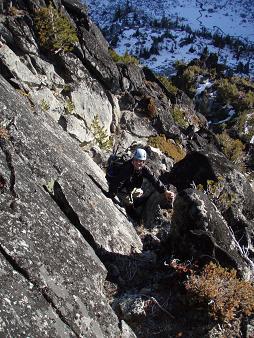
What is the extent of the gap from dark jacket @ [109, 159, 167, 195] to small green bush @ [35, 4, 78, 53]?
13.8m

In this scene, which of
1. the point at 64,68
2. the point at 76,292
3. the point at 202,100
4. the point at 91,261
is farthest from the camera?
the point at 202,100

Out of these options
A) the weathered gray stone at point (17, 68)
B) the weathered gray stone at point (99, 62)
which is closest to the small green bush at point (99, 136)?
the weathered gray stone at point (17, 68)

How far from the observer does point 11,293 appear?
21.0 ft

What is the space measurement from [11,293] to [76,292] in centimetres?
154

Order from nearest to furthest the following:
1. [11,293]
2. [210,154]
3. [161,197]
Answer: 1. [11,293]
2. [161,197]
3. [210,154]

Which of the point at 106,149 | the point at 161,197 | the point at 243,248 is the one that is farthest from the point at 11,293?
the point at 106,149

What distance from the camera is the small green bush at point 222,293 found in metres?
8.30

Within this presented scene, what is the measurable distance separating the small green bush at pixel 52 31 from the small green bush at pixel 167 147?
834cm

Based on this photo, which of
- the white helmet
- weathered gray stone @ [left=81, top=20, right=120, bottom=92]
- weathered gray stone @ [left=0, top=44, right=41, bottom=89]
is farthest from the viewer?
weathered gray stone @ [left=81, top=20, right=120, bottom=92]

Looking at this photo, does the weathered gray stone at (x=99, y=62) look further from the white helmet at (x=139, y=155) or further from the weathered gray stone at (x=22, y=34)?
the white helmet at (x=139, y=155)

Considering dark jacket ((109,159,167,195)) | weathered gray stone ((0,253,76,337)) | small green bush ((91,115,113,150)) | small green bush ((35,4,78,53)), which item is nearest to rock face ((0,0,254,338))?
weathered gray stone ((0,253,76,337))

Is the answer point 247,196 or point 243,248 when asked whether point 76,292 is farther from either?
point 247,196

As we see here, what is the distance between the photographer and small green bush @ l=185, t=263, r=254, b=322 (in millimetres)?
8305

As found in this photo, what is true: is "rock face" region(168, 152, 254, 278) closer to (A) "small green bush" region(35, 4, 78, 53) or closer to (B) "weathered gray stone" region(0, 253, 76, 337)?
(B) "weathered gray stone" region(0, 253, 76, 337)
